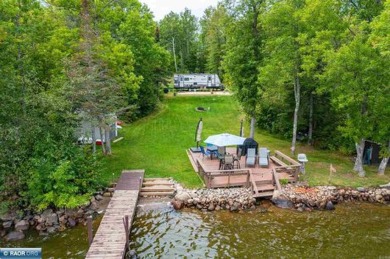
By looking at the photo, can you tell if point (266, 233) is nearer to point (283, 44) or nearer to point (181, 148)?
point (181, 148)

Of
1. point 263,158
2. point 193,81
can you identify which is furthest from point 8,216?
point 193,81

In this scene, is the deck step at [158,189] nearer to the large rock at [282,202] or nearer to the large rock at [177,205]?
the large rock at [177,205]

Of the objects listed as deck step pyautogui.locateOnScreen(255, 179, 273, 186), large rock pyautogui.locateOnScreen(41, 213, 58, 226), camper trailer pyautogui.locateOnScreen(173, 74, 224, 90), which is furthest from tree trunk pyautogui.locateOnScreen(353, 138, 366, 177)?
camper trailer pyautogui.locateOnScreen(173, 74, 224, 90)

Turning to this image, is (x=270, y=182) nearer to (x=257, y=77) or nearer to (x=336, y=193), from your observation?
(x=336, y=193)

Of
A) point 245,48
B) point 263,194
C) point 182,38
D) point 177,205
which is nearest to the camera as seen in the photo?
point 177,205

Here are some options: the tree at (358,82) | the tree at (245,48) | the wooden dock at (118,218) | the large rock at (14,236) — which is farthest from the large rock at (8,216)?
the tree at (358,82)

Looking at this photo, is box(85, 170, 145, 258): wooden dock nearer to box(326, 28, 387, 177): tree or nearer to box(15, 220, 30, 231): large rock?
box(15, 220, 30, 231): large rock
